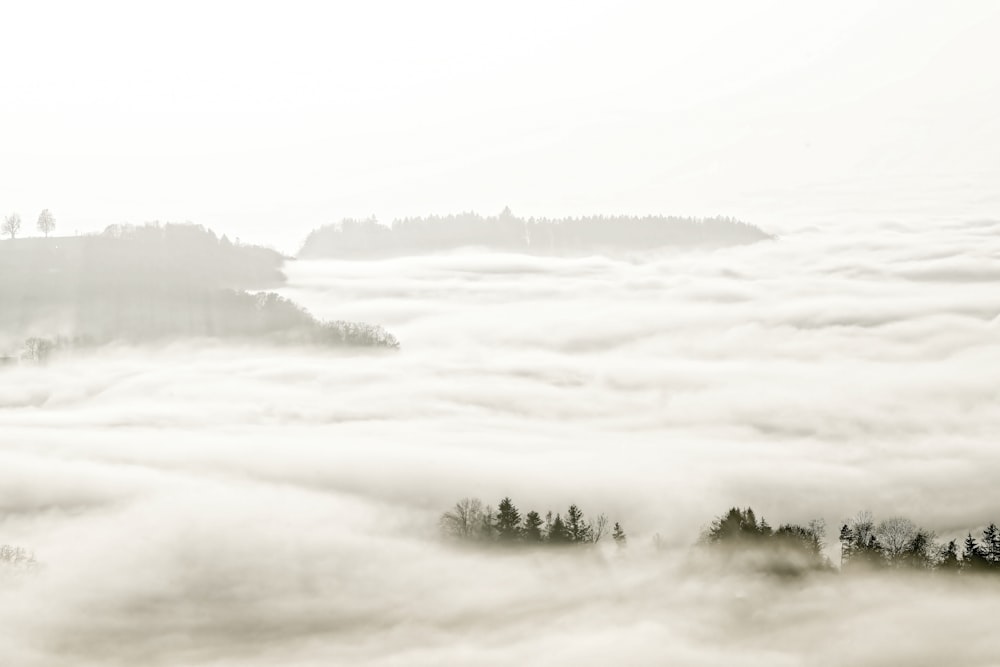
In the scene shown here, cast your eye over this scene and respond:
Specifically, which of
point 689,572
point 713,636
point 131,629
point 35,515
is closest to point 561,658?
point 713,636

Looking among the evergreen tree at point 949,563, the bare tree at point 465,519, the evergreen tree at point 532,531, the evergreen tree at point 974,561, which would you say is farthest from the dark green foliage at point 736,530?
the bare tree at point 465,519

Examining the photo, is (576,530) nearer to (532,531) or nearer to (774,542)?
(532,531)

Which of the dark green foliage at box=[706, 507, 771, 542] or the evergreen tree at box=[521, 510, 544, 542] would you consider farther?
the dark green foliage at box=[706, 507, 771, 542]

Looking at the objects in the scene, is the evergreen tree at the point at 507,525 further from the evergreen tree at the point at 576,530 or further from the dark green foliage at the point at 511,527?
the evergreen tree at the point at 576,530

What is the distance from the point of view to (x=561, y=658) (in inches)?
4894

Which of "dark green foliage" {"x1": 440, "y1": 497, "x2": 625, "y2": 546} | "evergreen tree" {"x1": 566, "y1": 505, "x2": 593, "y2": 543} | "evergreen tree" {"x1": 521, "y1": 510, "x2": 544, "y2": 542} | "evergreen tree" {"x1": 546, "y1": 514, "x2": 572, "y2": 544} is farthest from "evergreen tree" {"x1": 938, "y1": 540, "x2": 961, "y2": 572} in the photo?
"evergreen tree" {"x1": 521, "y1": 510, "x2": 544, "y2": 542}

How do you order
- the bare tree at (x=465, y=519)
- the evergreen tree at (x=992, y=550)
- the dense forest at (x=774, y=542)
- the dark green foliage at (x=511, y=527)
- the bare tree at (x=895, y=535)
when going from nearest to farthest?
1. the dense forest at (x=774, y=542)
2. the evergreen tree at (x=992, y=550)
3. the bare tree at (x=895, y=535)
4. the dark green foliage at (x=511, y=527)
5. the bare tree at (x=465, y=519)

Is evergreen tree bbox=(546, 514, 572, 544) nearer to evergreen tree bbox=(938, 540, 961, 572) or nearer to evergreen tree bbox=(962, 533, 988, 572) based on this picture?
evergreen tree bbox=(938, 540, 961, 572)

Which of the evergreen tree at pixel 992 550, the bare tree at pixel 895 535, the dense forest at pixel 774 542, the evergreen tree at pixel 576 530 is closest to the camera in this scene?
the dense forest at pixel 774 542

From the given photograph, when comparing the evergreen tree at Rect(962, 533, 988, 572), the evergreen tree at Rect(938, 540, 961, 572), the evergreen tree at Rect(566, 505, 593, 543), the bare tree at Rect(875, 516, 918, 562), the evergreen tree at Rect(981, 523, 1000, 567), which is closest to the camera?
the evergreen tree at Rect(938, 540, 961, 572)

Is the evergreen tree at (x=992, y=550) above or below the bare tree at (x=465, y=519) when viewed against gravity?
above

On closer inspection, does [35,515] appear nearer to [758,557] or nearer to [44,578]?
[44,578]

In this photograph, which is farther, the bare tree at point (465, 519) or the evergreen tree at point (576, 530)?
the bare tree at point (465, 519)

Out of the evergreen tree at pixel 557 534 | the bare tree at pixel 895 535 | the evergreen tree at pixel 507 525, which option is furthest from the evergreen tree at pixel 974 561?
the evergreen tree at pixel 507 525
